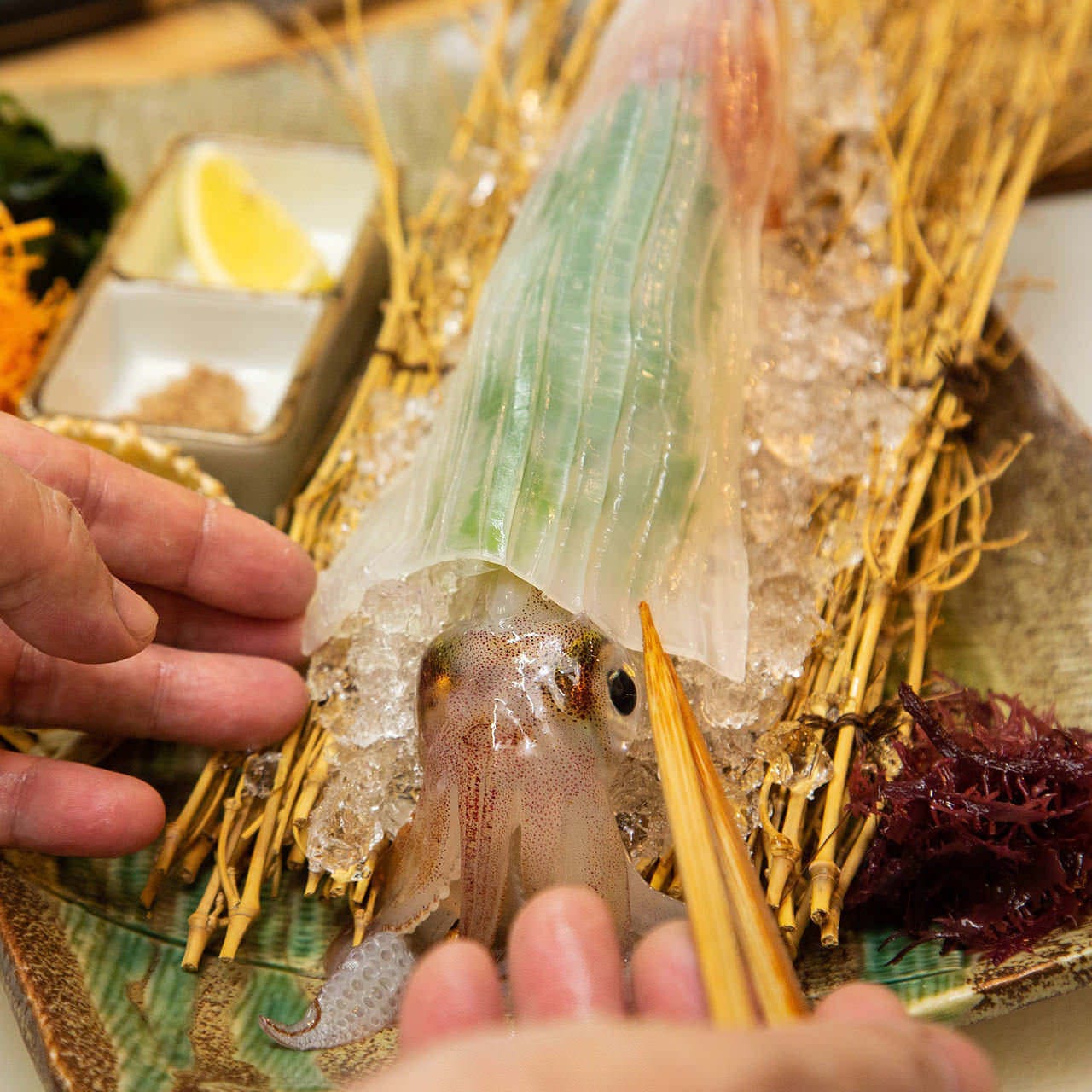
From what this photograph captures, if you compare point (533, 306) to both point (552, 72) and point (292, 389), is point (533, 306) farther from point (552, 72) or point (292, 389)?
point (552, 72)

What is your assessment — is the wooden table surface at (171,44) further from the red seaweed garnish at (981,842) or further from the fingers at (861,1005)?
the fingers at (861,1005)

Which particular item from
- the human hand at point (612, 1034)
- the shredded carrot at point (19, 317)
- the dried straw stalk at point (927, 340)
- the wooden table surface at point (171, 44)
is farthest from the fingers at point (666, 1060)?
the wooden table surface at point (171, 44)

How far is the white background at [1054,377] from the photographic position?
4.11ft

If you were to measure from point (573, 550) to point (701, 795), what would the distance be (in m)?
0.38

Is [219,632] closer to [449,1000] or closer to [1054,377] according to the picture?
[449,1000]

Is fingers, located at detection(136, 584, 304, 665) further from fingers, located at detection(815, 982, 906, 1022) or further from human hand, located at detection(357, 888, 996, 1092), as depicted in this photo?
fingers, located at detection(815, 982, 906, 1022)

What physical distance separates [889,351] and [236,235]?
1.32 metres

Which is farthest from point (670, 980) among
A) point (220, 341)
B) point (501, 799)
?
point (220, 341)

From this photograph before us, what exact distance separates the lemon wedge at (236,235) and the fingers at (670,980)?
1635mm

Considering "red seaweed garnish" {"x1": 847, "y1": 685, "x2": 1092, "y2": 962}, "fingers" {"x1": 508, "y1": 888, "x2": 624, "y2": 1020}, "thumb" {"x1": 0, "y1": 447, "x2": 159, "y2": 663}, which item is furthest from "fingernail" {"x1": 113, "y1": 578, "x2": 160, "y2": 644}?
"red seaweed garnish" {"x1": 847, "y1": 685, "x2": 1092, "y2": 962}

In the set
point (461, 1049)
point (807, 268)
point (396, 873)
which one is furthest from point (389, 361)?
point (461, 1049)

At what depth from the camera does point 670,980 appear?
815 millimetres

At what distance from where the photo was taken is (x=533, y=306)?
1.51 meters

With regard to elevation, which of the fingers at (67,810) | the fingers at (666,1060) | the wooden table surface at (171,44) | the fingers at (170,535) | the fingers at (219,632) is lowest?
the fingers at (666,1060)
